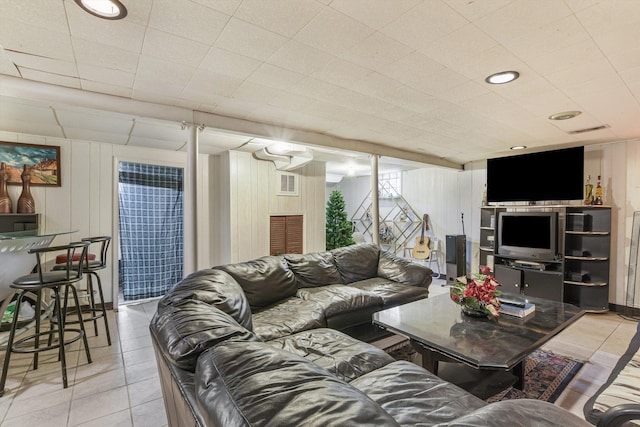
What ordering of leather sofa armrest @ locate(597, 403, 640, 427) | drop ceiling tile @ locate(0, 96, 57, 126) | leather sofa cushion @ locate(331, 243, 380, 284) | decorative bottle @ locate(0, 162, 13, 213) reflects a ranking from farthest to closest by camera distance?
leather sofa cushion @ locate(331, 243, 380, 284), decorative bottle @ locate(0, 162, 13, 213), drop ceiling tile @ locate(0, 96, 57, 126), leather sofa armrest @ locate(597, 403, 640, 427)

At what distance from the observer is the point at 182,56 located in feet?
6.34

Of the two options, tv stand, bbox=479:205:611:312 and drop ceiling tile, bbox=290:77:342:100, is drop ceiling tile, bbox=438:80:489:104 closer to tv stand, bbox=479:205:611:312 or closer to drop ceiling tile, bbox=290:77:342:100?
drop ceiling tile, bbox=290:77:342:100

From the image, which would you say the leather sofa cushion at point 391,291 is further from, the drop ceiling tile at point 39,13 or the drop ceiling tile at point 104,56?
the drop ceiling tile at point 39,13

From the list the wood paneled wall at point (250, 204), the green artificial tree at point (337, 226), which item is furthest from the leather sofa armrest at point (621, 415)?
the green artificial tree at point (337, 226)

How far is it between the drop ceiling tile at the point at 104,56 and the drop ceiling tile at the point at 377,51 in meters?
1.38

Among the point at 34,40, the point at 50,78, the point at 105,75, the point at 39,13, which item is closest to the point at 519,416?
the point at 39,13

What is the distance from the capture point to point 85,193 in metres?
3.99

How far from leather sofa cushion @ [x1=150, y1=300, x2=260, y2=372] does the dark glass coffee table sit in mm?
1311

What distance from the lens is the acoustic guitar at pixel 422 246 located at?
619 cm

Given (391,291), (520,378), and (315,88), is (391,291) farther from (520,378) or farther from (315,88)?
(315,88)

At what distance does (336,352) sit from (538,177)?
14.7 feet

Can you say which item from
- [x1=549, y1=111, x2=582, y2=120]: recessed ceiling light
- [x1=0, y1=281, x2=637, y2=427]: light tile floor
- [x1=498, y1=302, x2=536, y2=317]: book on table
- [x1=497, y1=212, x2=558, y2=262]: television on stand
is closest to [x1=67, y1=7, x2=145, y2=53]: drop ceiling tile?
[x1=0, y1=281, x2=637, y2=427]: light tile floor

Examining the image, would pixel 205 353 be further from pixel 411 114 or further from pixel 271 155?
pixel 271 155

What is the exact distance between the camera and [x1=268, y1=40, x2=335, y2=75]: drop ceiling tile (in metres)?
1.85
